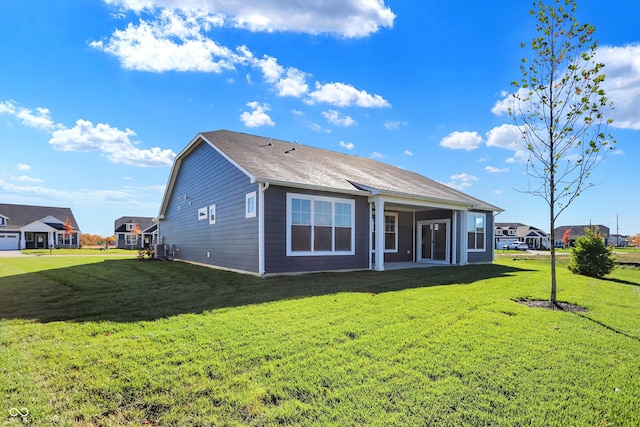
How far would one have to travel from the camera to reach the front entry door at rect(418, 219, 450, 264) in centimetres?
1548

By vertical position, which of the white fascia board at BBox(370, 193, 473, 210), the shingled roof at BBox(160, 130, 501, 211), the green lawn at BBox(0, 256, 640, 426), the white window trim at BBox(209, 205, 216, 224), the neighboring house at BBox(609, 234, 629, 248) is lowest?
the neighboring house at BBox(609, 234, 629, 248)

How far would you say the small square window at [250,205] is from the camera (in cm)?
995

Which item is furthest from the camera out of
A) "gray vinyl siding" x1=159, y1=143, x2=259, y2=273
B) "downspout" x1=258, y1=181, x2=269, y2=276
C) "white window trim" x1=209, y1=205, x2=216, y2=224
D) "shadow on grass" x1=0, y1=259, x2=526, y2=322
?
"white window trim" x1=209, y1=205, x2=216, y2=224

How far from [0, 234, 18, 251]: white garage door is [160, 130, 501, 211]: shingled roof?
3507cm

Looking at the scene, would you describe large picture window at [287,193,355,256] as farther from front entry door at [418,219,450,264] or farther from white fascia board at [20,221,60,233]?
white fascia board at [20,221,60,233]

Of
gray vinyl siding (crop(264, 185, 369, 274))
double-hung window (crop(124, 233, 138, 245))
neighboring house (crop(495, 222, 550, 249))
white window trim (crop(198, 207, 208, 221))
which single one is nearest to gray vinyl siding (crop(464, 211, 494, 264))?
gray vinyl siding (crop(264, 185, 369, 274))

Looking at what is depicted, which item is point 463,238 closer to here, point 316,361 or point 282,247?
point 282,247

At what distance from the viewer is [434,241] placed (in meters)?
16.0

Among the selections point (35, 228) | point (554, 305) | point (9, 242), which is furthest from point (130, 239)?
point (554, 305)

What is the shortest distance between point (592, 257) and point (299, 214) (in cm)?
1057

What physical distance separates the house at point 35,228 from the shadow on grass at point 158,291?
36959mm

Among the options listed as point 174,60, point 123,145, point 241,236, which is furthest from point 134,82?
point 123,145

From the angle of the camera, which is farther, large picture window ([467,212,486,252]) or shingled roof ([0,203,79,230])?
shingled roof ([0,203,79,230])

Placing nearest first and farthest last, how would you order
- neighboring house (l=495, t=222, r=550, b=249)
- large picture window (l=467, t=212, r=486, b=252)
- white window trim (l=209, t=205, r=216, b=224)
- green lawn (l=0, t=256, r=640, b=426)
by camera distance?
1. green lawn (l=0, t=256, r=640, b=426)
2. white window trim (l=209, t=205, r=216, b=224)
3. large picture window (l=467, t=212, r=486, b=252)
4. neighboring house (l=495, t=222, r=550, b=249)
